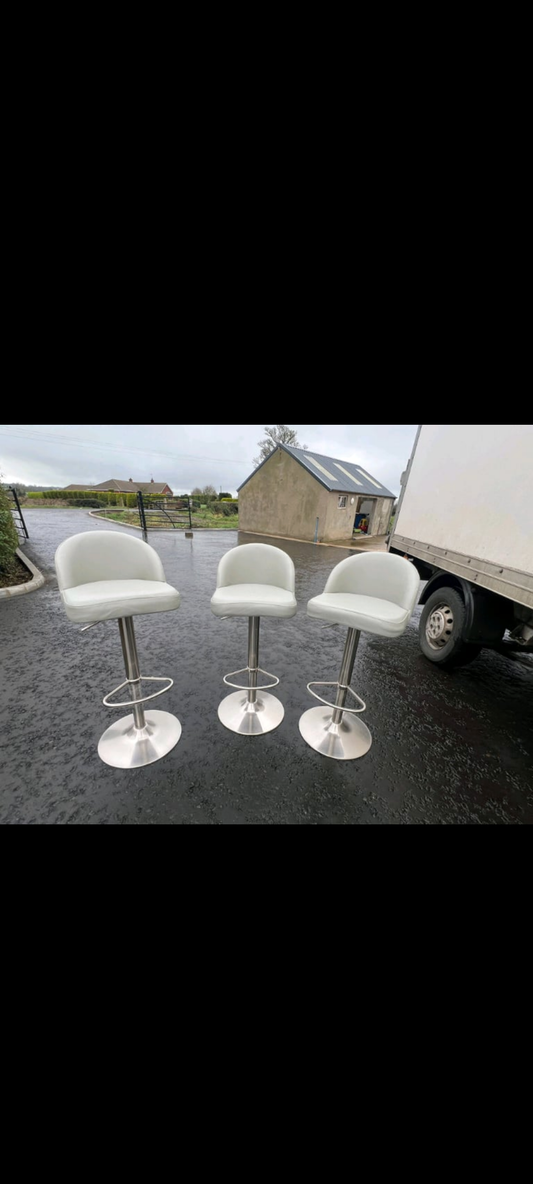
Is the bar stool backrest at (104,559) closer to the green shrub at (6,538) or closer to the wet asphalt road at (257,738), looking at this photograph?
the wet asphalt road at (257,738)

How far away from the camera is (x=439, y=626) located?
283cm

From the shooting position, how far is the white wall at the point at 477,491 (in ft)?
5.90

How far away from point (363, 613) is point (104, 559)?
1.52 m

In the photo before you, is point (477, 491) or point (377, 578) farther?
point (477, 491)

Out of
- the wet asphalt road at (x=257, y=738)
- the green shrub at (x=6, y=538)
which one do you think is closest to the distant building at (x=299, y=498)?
the wet asphalt road at (x=257, y=738)

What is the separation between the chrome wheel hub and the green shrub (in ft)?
19.1

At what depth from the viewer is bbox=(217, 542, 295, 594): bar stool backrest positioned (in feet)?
6.75

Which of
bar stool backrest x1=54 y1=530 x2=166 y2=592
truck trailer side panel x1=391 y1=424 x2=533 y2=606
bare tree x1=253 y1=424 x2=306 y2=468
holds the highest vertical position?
bare tree x1=253 y1=424 x2=306 y2=468

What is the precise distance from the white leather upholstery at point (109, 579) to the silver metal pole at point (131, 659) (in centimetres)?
21

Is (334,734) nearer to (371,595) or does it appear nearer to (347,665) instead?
(347,665)

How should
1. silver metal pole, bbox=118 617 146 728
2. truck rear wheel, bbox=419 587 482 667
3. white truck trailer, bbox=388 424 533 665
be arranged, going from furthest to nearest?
truck rear wheel, bbox=419 587 482 667
white truck trailer, bbox=388 424 533 665
silver metal pole, bbox=118 617 146 728

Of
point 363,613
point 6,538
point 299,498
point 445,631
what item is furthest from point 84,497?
point 363,613

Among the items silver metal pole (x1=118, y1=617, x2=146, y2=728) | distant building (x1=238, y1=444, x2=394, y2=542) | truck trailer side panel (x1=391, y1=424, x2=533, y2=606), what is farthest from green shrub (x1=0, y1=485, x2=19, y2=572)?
distant building (x1=238, y1=444, x2=394, y2=542)

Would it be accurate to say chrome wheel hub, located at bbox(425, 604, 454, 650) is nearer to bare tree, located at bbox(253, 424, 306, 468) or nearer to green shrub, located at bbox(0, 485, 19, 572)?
green shrub, located at bbox(0, 485, 19, 572)
